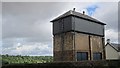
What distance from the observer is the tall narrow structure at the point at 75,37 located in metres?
29.1

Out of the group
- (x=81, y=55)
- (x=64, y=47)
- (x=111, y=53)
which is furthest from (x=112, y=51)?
(x=64, y=47)

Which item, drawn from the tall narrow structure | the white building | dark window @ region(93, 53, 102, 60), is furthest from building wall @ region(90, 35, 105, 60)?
the white building

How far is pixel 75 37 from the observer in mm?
29109

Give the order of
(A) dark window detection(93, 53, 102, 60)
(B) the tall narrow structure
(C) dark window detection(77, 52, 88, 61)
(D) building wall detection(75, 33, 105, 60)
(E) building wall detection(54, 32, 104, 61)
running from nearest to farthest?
(E) building wall detection(54, 32, 104, 61) → (B) the tall narrow structure → (D) building wall detection(75, 33, 105, 60) → (C) dark window detection(77, 52, 88, 61) → (A) dark window detection(93, 53, 102, 60)

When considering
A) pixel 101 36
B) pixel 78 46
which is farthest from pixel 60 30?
pixel 101 36

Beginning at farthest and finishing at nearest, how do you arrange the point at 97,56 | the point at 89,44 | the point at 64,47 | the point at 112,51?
the point at 112,51, the point at 97,56, the point at 89,44, the point at 64,47

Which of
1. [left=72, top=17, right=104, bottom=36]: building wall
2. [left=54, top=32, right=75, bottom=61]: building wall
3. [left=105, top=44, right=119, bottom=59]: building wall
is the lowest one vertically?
[left=105, top=44, right=119, bottom=59]: building wall

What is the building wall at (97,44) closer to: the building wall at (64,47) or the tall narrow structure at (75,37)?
the tall narrow structure at (75,37)

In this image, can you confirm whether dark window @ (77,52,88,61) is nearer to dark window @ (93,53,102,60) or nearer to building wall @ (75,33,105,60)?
building wall @ (75,33,105,60)

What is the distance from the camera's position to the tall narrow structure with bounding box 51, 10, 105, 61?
95.5 feet

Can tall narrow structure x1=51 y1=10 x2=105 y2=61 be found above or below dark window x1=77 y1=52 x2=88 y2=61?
above

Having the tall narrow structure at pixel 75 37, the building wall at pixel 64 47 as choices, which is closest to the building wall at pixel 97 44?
the tall narrow structure at pixel 75 37

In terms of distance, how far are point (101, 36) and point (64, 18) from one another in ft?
29.6

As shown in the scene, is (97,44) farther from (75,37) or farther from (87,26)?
(75,37)
